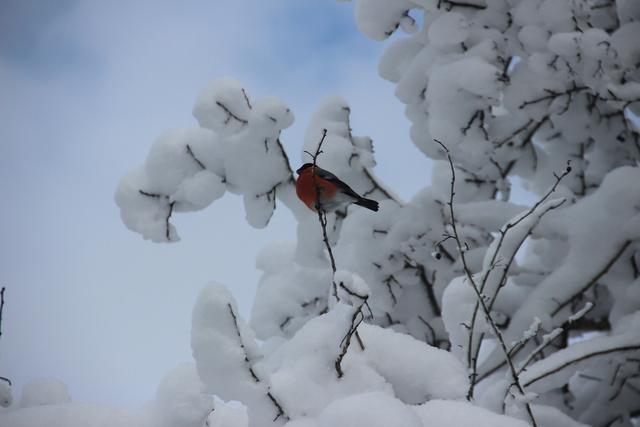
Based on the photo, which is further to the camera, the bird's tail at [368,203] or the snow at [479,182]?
the bird's tail at [368,203]

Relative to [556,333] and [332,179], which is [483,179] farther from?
[556,333]

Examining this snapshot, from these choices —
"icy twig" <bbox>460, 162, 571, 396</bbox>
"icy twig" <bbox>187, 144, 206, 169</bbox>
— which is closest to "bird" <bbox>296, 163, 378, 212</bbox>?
"icy twig" <bbox>187, 144, 206, 169</bbox>

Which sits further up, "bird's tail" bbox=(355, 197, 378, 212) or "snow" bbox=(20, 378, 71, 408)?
"bird's tail" bbox=(355, 197, 378, 212)

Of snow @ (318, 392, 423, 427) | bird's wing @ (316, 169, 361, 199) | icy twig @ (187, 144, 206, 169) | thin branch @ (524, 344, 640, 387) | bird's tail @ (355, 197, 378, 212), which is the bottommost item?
thin branch @ (524, 344, 640, 387)

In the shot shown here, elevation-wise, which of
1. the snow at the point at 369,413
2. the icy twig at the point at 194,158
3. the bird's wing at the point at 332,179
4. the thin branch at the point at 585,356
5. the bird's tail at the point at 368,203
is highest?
the icy twig at the point at 194,158

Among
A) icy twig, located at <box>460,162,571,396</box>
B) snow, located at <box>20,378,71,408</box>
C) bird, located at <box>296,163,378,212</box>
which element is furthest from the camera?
bird, located at <box>296,163,378,212</box>

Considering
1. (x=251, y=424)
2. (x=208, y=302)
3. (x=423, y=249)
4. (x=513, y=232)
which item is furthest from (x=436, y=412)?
(x=423, y=249)

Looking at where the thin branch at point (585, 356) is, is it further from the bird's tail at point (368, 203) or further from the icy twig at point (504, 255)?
the bird's tail at point (368, 203)

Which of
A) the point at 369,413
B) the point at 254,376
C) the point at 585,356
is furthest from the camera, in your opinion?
the point at 585,356

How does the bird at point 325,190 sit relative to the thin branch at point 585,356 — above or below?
above

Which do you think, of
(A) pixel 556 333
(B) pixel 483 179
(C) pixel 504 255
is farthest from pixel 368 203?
(A) pixel 556 333

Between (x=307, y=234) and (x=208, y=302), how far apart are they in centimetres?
228

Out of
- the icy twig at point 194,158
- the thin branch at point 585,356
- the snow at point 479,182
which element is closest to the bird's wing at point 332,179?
the snow at point 479,182

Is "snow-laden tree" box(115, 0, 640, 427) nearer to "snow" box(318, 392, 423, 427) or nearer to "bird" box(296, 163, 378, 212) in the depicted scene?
"bird" box(296, 163, 378, 212)
